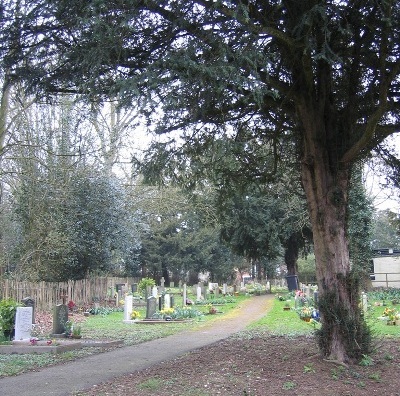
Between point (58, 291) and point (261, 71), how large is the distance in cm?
1804

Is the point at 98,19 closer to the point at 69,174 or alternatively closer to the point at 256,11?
the point at 256,11

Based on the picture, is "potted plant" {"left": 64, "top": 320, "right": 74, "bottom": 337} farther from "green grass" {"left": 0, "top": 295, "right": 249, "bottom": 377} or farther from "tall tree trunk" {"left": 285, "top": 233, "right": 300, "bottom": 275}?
"tall tree trunk" {"left": 285, "top": 233, "right": 300, "bottom": 275}

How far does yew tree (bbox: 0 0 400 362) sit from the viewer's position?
21.8 feet

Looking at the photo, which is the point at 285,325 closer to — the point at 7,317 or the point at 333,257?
the point at 333,257

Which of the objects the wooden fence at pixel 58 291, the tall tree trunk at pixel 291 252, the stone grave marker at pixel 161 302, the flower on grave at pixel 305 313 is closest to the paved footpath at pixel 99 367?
the flower on grave at pixel 305 313

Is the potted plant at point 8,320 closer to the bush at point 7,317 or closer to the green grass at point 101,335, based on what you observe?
the bush at point 7,317

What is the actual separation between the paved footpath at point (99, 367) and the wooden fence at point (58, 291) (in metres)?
6.92

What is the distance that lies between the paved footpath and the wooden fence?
6.92m

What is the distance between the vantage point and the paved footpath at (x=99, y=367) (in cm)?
760

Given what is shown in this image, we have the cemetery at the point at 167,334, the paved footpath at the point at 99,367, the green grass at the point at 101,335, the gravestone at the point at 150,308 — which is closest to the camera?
the paved footpath at the point at 99,367

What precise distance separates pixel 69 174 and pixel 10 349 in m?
14.7

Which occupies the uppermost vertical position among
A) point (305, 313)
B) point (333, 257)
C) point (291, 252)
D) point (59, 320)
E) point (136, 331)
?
point (291, 252)

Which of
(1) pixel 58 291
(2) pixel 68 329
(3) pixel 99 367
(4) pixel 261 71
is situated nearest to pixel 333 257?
(4) pixel 261 71

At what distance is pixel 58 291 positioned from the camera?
76.2ft
